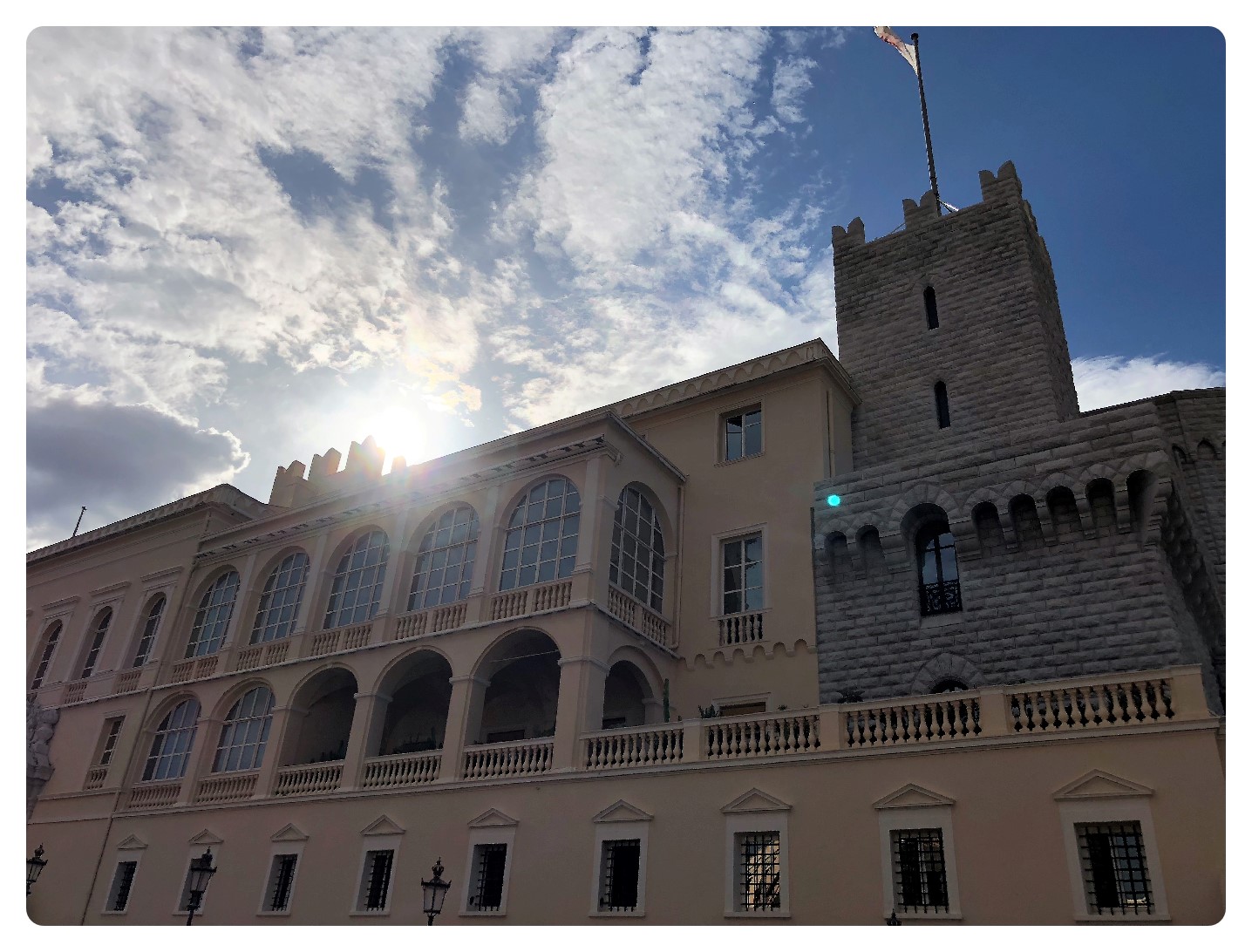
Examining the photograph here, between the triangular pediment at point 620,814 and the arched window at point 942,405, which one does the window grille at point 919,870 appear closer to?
the triangular pediment at point 620,814

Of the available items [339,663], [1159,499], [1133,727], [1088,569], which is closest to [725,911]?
[1133,727]

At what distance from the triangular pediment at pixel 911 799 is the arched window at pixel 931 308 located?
1377 centimetres

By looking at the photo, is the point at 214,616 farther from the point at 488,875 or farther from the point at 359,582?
the point at 488,875

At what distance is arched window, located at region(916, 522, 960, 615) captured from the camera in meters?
19.3

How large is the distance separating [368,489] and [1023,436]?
16.3 metres

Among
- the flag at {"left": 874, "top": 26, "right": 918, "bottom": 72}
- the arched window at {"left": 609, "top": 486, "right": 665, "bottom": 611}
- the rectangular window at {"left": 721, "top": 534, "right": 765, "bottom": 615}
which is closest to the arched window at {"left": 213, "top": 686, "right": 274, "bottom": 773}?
the arched window at {"left": 609, "top": 486, "right": 665, "bottom": 611}

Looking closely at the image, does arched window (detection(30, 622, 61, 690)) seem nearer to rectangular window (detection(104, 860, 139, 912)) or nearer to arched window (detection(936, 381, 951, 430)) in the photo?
rectangular window (detection(104, 860, 139, 912))

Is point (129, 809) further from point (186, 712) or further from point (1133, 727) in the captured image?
point (1133, 727)

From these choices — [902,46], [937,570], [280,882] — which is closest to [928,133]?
[902,46]

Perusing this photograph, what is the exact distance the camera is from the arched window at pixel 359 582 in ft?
78.7

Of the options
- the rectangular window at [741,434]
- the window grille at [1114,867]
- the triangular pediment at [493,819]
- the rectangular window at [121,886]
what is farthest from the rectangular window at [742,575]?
the rectangular window at [121,886]

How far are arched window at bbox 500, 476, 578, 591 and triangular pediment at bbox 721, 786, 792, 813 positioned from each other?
20.9 ft

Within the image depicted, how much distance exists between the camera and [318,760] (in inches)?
955

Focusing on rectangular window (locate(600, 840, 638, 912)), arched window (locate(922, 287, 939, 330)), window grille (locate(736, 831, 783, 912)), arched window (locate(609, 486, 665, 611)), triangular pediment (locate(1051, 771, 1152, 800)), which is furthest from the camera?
arched window (locate(922, 287, 939, 330))
